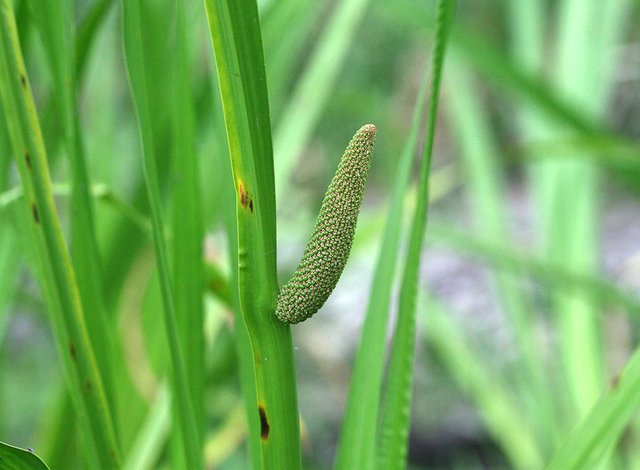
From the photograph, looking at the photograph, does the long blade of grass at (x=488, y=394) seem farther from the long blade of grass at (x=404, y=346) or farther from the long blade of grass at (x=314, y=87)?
the long blade of grass at (x=404, y=346)

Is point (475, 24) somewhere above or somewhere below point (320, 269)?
above

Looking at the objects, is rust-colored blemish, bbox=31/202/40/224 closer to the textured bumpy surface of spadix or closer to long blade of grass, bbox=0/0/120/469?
long blade of grass, bbox=0/0/120/469

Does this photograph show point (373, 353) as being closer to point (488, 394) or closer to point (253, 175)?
point (253, 175)

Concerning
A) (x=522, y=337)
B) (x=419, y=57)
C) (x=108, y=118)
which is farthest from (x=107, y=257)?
(x=419, y=57)

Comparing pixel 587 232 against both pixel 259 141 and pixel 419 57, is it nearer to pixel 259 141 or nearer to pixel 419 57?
pixel 259 141

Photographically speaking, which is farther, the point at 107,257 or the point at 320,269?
the point at 107,257
